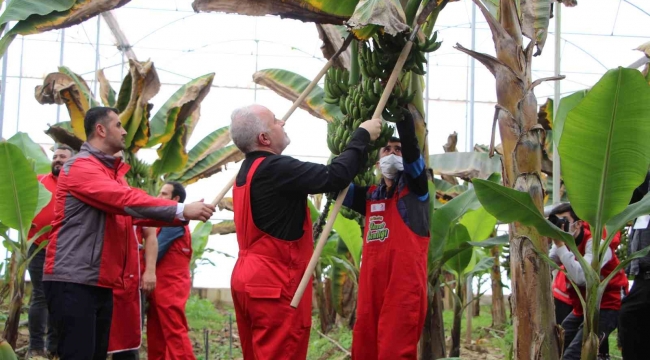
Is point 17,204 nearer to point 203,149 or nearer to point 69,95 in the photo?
point 69,95

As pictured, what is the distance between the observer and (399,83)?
12.0 feet

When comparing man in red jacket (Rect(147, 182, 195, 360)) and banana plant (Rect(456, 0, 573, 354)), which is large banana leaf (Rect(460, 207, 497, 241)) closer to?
banana plant (Rect(456, 0, 573, 354))

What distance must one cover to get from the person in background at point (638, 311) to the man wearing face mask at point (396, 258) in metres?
1.07

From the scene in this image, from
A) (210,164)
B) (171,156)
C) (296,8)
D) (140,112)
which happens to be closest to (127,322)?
(296,8)

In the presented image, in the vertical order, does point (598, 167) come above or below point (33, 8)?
below

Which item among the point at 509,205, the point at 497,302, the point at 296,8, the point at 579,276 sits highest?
the point at 296,8

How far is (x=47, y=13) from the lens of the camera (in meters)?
4.44

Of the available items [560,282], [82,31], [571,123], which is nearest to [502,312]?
[560,282]

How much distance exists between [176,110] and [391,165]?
375 cm

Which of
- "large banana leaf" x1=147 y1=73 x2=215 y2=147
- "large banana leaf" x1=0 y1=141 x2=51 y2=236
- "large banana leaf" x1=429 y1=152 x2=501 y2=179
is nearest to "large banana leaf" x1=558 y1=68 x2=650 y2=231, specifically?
"large banana leaf" x1=0 y1=141 x2=51 y2=236

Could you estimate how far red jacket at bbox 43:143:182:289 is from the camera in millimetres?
3311

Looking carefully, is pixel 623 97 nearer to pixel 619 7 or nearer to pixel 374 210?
pixel 374 210

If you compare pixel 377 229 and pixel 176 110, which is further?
pixel 176 110

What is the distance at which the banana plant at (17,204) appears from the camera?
4188mm
